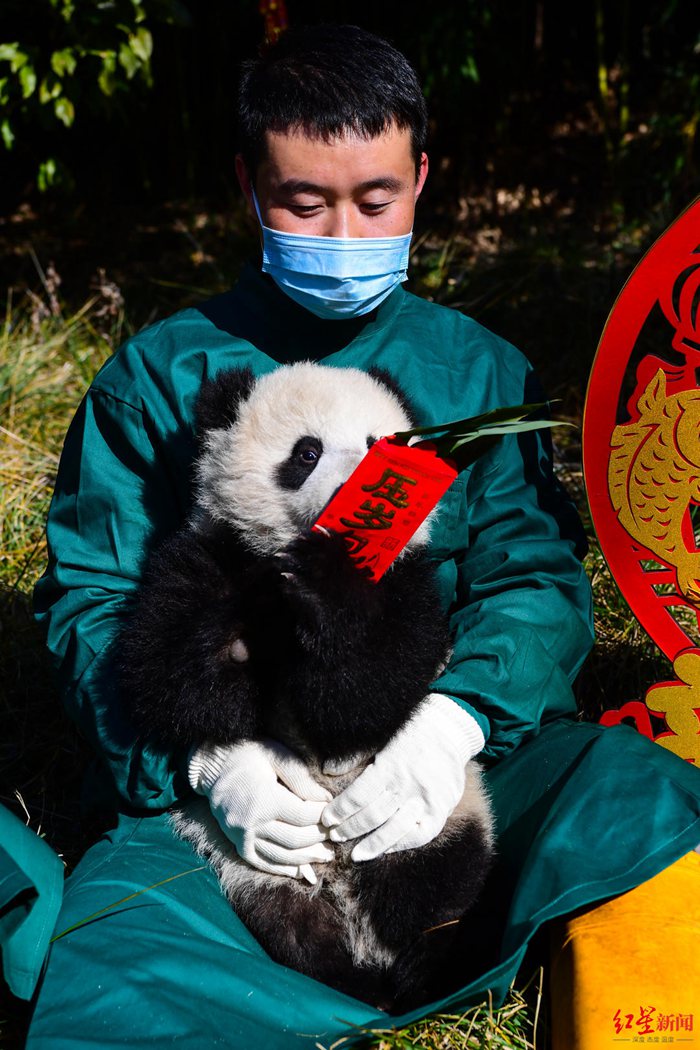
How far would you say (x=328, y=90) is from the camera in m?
2.13

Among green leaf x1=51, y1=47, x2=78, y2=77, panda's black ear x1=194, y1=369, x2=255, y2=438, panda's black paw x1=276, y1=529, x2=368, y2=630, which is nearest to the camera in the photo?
panda's black paw x1=276, y1=529, x2=368, y2=630

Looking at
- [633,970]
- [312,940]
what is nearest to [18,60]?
[312,940]

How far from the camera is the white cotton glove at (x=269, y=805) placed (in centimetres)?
186

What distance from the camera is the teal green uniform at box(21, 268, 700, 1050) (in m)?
1.75

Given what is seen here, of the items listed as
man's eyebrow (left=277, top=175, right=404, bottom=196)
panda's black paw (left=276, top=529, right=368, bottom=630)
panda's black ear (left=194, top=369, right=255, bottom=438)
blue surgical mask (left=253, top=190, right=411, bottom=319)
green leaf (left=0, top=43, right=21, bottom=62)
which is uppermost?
man's eyebrow (left=277, top=175, right=404, bottom=196)

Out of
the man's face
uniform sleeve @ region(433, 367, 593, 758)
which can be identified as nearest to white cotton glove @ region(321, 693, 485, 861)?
uniform sleeve @ region(433, 367, 593, 758)

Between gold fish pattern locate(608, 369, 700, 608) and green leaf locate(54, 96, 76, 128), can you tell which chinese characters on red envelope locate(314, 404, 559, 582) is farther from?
green leaf locate(54, 96, 76, 128)

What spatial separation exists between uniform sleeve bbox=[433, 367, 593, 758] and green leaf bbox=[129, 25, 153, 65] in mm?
2428

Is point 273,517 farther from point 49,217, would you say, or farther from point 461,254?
point 49,217

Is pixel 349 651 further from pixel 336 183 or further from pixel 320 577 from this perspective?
pixel 336 183

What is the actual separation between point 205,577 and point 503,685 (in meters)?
0.62

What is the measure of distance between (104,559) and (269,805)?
2.13ft

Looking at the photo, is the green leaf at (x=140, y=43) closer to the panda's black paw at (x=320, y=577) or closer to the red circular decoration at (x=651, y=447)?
the red circular decoration at (x=651, y=447)

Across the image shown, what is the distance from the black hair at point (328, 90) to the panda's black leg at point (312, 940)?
1.47 metres
